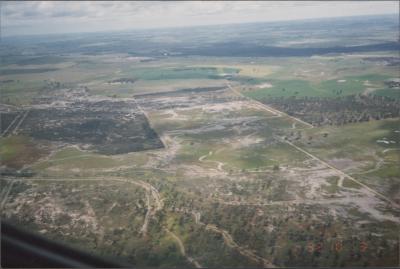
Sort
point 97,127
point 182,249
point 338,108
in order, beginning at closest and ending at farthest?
point 182,249 → point 97,127 → point 338,108

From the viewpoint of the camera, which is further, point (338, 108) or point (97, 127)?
point (338, 108)

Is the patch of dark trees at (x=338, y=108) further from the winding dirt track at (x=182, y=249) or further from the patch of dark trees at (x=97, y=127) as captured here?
the winding dirt track at (x=182, y=249)

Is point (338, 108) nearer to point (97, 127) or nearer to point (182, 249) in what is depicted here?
point (97, 127)

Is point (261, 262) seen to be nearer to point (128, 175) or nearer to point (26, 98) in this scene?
point (128, 175)

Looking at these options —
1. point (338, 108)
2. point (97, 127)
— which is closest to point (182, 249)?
point (97, 127)

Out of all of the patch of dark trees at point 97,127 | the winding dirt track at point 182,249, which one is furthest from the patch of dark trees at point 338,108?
the winding dirt track at point 182,249

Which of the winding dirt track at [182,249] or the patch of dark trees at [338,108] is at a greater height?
the patch of dark trees at [338,108]

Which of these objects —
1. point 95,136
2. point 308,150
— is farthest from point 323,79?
point 95,136

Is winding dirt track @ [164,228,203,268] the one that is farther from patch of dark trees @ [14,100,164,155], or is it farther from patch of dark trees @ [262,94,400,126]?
patch of dark trees @ [262,94,400,126]
